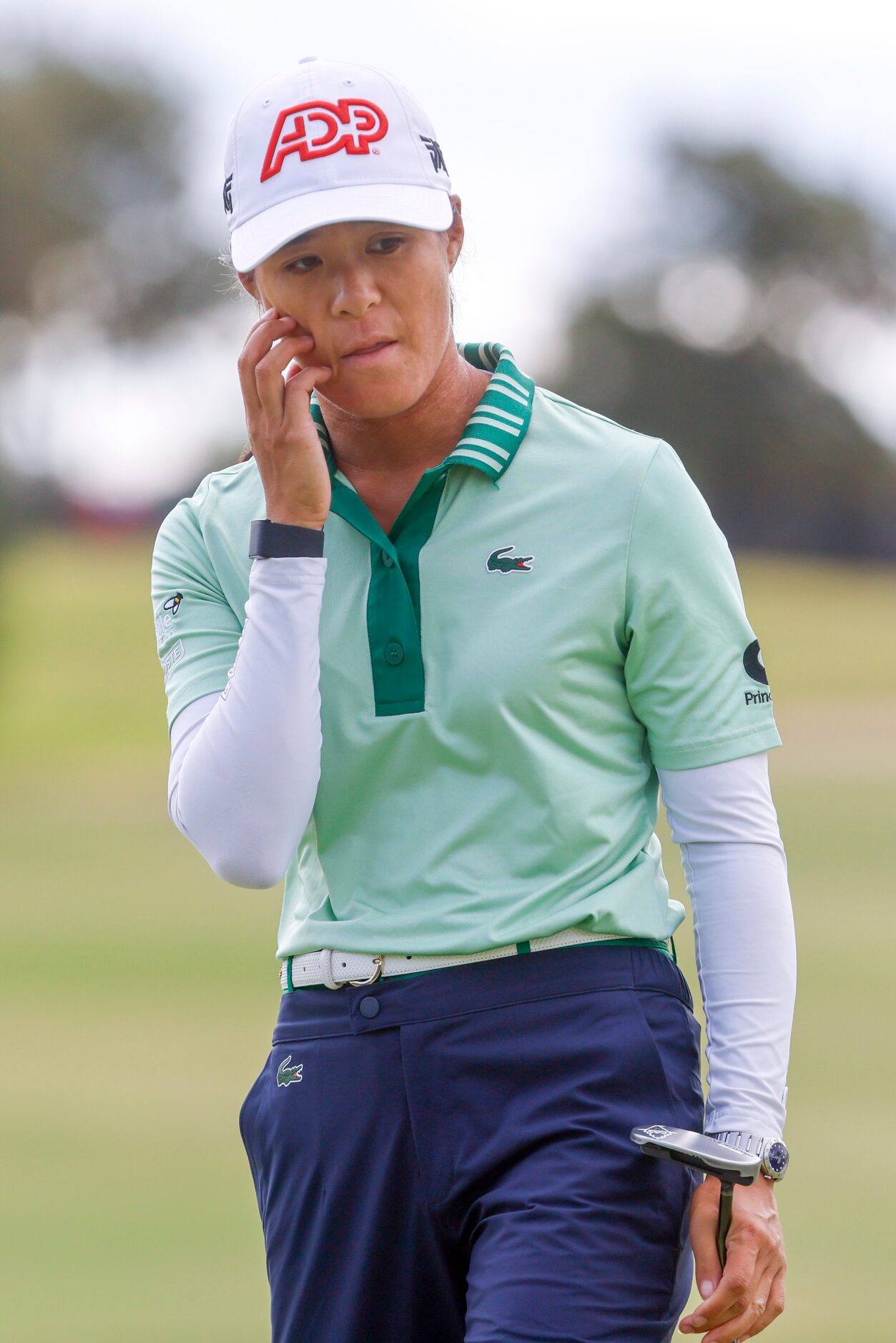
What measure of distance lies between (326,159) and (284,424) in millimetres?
357

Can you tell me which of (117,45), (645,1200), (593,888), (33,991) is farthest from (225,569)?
(117,45)

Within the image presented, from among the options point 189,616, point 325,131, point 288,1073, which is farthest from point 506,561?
point 288,1073

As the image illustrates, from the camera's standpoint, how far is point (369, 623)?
260cm

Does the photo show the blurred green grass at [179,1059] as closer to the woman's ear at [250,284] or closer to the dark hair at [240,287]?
the dark hair at [240,287]

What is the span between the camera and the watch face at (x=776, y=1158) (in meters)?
2.44

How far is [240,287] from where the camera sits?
292cm

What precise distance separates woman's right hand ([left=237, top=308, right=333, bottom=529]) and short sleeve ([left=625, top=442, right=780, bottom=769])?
44 centimetres

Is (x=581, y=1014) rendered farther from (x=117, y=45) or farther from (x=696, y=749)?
(x=117, y=45)

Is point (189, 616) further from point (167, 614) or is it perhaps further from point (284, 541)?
point (284, 541)

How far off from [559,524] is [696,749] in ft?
1.15

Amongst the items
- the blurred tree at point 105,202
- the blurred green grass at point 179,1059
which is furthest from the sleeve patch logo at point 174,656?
the blurred tree at point 105,202

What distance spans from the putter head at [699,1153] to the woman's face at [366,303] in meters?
1.02

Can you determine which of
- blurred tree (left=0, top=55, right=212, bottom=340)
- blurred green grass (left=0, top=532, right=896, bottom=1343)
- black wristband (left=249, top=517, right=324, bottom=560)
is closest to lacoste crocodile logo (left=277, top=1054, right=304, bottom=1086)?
black wristband (left=249, top=517, right=324, bottom=560)

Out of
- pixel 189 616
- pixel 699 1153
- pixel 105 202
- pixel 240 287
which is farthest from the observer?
pixel 105 202
